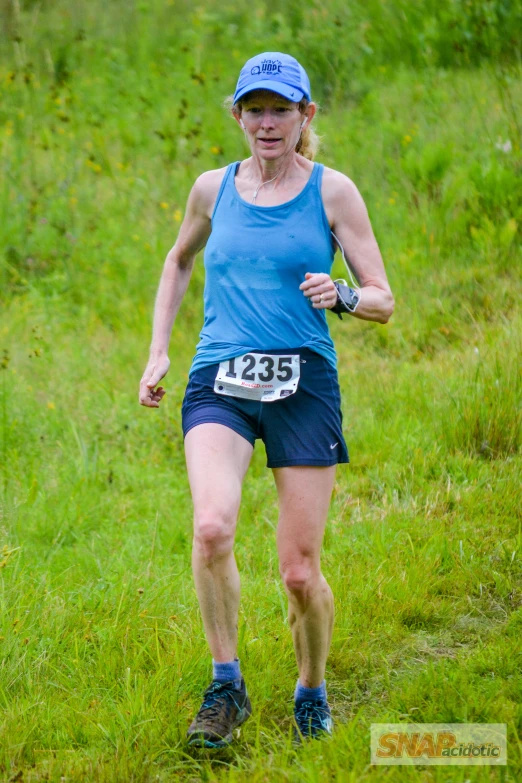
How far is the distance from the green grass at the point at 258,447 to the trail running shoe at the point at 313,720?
0.11 metres

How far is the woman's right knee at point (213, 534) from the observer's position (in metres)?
3.24

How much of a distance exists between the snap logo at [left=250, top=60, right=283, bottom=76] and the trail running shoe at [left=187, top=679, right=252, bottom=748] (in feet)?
6.85

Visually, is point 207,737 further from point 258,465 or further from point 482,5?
point 482,5

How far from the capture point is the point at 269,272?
3.47m

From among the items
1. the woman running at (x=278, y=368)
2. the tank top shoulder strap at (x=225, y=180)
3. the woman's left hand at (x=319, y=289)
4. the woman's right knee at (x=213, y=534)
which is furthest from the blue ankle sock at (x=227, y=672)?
the tank top shoulder strap at (x=225, y=180)

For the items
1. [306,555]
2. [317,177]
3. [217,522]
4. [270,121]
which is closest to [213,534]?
[217,522]

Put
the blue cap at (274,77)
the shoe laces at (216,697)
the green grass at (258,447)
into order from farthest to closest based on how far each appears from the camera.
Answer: the green grass at (258,447) < the blue cap at (274,77) < the shoe laces at (216,697)

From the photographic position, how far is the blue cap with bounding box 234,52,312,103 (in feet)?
11.4

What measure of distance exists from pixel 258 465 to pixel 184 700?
2.51 metres

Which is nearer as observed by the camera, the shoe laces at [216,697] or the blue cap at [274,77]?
the shoe laces at [216,697]

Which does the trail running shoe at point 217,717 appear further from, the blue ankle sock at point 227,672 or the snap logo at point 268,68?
the snap logo at point 268,68

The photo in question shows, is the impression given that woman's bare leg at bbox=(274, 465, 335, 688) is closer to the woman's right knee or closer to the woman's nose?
the woman's right knee

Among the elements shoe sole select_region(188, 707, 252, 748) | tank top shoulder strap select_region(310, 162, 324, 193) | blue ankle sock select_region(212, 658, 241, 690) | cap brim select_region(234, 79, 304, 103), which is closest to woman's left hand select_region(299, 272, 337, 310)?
tank top shoulder strap select_region(310, 162, 324, 193)

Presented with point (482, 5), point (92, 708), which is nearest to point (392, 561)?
point (92, 708)
